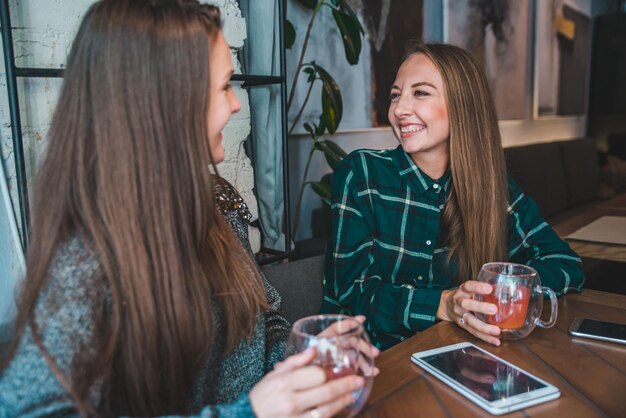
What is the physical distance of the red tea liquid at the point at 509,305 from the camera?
3.03 feet

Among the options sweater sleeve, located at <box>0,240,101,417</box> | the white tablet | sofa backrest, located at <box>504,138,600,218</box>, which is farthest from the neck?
sofa backrest, located at <box>504,138,600,218</box>

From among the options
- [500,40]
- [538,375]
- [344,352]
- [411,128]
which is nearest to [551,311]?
[538,375]

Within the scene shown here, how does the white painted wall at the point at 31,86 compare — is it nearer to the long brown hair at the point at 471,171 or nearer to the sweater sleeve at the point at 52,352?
the sweater sleeve at the point at 52,352

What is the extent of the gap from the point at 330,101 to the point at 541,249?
47.3 inches

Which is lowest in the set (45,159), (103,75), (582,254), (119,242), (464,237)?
(582,254)

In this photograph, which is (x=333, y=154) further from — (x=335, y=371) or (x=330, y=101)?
(x=335, y=371)

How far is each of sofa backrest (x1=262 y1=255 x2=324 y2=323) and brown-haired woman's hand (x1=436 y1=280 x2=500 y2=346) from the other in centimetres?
39

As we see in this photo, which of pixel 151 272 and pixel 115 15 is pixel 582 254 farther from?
pixel 115 15

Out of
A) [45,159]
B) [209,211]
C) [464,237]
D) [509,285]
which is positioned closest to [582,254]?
[464,237]

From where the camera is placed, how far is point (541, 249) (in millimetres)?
1422

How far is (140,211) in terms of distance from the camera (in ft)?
2.44

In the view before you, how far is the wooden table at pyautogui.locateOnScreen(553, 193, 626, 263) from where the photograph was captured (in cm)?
167

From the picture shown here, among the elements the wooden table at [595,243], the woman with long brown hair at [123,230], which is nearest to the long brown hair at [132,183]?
the woman with long brown hair at [123,230]

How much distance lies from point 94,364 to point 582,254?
155 cm
